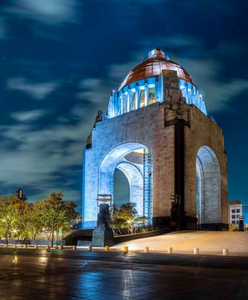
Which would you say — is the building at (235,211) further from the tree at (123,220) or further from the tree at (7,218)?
the tree at (7,218)

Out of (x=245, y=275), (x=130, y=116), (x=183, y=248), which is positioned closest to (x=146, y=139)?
(x=130, y=116)

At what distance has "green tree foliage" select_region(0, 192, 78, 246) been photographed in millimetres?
34562

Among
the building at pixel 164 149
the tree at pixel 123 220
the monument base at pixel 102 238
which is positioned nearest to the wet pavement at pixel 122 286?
the monument base at pixel 102 238

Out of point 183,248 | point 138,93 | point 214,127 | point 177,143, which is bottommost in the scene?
point 183,248

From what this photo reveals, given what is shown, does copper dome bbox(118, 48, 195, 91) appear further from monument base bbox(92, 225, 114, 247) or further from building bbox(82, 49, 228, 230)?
monument base bbox(92, 225, 114, 247)

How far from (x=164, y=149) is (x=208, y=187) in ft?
34.1

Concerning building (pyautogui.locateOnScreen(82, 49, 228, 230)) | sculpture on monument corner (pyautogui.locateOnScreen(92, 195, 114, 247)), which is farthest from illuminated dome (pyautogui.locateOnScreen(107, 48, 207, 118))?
sculpture on monument corner (pyautogui.locateOnScreen(92, 195, 114, 247))

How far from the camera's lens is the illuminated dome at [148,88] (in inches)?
1617

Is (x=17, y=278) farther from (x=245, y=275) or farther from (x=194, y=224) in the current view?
(x=194, y=224)

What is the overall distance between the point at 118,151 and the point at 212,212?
42.4 feet

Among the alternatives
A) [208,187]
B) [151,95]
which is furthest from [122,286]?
[151,95]

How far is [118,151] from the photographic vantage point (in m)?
42.1

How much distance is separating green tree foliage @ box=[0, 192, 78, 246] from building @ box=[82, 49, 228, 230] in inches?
189

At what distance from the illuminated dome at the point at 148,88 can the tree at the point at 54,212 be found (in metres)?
12.6
